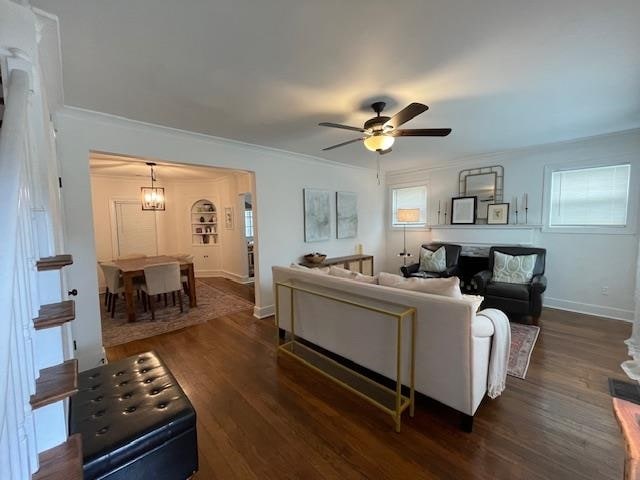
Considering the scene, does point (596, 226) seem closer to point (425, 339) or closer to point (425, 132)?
point (425, 132)

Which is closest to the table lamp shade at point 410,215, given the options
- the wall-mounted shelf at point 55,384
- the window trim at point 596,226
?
the window trim at point 596,226

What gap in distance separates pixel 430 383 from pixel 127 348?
3.33m

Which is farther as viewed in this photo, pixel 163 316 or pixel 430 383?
pixel 163 316

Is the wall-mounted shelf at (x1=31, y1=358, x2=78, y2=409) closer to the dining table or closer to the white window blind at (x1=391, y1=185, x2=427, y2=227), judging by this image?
the dining table

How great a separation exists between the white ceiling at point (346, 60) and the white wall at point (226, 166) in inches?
10.8

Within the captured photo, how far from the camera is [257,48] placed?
72.5 inches

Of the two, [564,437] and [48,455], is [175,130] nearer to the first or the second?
[48,455]

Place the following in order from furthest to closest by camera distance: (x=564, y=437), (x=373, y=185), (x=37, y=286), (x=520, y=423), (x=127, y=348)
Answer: (x=373, y=185) < (x=127, y=348) < (x=520, y=423) < (x=564, y=437) < (x=37, y=286)

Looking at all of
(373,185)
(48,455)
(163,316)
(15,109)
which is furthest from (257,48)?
(373,185)

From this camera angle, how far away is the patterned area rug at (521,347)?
2646 mm

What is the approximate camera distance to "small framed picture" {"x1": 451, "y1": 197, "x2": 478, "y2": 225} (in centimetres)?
502

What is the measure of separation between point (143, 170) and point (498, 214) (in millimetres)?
6856

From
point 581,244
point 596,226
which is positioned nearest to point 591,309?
point 581,244

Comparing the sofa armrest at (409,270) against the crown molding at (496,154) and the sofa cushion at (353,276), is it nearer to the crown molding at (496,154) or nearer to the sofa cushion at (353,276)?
the crown molding at (496,154)
